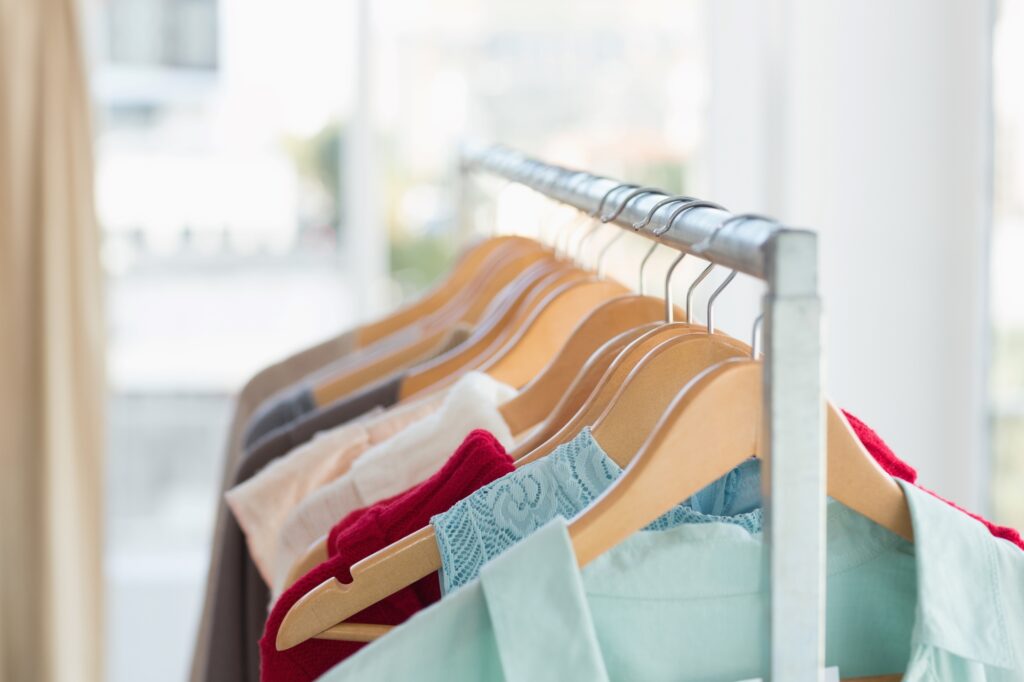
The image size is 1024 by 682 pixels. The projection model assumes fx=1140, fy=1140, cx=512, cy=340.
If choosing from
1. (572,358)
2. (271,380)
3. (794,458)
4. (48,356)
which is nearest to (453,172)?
(48,356)

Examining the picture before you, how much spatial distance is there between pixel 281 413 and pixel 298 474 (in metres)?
0.21

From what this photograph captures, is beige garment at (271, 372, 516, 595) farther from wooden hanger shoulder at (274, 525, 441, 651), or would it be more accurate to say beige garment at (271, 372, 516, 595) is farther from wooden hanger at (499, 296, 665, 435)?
wooden hanger shoulder at (274, 525, 441, 651)

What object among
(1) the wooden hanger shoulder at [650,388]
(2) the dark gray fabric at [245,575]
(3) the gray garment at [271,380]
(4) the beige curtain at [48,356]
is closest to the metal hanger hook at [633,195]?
(1) the wooden hanger shoulder at [650,388]

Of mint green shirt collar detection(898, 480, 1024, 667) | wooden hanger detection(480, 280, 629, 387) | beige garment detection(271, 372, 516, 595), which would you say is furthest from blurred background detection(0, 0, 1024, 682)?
mint green shirt collar detection(898, 480, 1024, 667)

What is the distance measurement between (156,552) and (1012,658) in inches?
95.8

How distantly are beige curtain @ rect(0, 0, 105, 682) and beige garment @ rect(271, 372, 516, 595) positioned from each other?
1.56 meters

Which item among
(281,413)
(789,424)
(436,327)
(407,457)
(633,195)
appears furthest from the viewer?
(436,327)

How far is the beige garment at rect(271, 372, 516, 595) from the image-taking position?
0.89 meters

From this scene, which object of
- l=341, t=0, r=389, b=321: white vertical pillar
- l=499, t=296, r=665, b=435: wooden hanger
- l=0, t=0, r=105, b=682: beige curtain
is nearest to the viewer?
l=499, t=296, r=665, b=435: wooden hanger

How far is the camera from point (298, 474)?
102 centimetres

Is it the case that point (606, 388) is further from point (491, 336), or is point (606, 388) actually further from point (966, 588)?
point (491, 336)

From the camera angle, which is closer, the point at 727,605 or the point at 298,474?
the point at 727,605

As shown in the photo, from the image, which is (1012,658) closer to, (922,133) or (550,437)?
(550,437)

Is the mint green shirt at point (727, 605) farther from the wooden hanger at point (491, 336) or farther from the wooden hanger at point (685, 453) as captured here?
the wooden hanger at point (491, 336)
